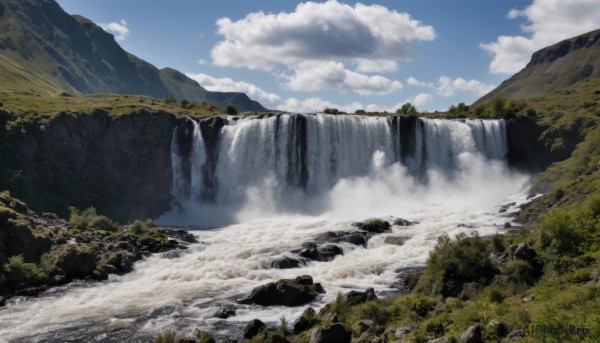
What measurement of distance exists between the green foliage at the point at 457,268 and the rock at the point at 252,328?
9.96 metres

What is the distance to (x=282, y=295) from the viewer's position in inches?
1232

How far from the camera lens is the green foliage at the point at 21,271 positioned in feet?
117

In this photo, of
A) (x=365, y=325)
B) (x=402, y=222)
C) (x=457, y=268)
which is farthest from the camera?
(x=402, y=222)

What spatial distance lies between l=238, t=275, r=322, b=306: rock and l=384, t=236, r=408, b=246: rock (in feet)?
53.1

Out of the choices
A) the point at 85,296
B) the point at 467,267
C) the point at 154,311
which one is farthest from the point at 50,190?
the point at 467,267

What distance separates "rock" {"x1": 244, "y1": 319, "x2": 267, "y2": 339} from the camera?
2523cm

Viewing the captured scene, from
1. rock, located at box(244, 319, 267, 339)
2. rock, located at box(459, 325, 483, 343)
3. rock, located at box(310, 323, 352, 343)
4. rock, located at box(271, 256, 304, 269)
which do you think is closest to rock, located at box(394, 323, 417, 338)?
rock, located at box(310, 323, 352, 343)

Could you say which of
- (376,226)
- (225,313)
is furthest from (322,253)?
(225,313)

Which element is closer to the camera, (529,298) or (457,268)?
(529,298)

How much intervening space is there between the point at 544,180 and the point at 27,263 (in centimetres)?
6487

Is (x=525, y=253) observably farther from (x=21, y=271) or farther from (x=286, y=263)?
(x=21, y=271)

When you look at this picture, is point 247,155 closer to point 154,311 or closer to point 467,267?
point 154,311

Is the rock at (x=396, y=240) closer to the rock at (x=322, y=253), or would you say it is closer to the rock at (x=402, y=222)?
the rock at (x=322, y=253)

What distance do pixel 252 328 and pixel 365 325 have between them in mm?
6227
